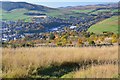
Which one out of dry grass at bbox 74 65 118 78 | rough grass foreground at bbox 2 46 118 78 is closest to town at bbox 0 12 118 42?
rough grass foreground at bbox 2 46 118 78

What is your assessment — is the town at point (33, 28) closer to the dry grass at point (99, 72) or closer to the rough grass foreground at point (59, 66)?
the rough grass foreground at point (59, 66)

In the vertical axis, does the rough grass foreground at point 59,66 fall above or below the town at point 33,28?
below

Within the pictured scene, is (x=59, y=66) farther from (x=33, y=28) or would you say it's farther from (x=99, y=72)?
(x=33, y=28)

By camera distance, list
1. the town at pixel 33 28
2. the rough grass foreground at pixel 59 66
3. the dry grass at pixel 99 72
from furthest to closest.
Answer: the town at pixel 33 28 < the rough grass foreground at pixel 59 66 < the dry grass at pixel 99 72

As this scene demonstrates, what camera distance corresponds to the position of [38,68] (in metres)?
8.22

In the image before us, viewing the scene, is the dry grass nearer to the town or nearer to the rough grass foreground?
the rough grass foreground

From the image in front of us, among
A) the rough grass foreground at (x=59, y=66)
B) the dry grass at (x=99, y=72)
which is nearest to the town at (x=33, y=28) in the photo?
the rough grass foreground at (x=59, y=66)

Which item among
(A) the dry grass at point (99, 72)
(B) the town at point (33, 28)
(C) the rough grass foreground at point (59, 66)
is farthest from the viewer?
(B) the town at point (33, 28)

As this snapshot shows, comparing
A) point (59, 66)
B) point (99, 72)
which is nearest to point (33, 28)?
point (59, 66)

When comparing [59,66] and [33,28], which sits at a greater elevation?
[33,28]

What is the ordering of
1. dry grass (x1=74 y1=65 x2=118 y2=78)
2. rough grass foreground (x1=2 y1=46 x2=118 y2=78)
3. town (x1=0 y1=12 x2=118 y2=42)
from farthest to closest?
town (x1=0 y1=12 x2=118 y2=42) → rough grass foreground (x1=2 y1=46 x2=118 y2=78) → dry grass (x1=74 y1=65 x2=118 y2=78)

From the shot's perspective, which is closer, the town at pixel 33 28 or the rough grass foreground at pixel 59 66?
the rough grass foreground at pixel 59 66

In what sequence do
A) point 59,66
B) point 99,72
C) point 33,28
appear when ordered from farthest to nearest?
1. point 33,28
2. point 59,66
3. point 99,72

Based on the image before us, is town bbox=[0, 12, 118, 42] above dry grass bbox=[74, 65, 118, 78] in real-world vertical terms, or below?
above
